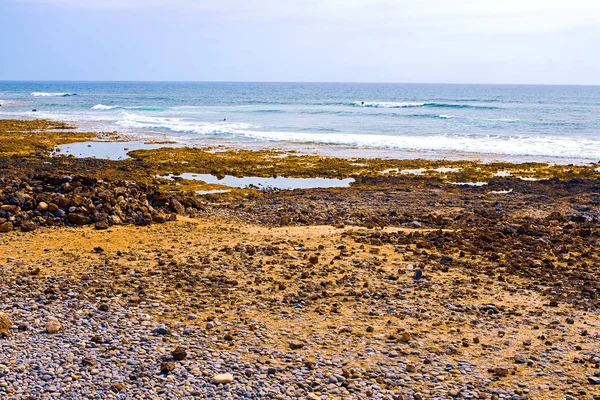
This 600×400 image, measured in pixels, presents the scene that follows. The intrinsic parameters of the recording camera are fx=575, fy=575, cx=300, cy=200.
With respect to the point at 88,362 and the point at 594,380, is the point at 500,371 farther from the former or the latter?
the point at 88,362

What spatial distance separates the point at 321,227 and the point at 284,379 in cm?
844

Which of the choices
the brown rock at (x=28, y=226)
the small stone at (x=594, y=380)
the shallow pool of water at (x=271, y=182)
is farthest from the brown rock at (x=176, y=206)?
the small stone at (x=594, y=380)

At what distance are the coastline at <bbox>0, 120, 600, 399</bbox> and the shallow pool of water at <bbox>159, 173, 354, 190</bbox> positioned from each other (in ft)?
16.4

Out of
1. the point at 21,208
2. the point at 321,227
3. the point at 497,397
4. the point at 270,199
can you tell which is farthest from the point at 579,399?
the point at 270,199

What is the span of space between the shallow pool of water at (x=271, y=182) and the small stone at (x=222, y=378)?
1651 centimetres

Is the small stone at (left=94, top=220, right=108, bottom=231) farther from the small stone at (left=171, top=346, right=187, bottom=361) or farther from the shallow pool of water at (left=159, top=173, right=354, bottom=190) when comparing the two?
the shallow pool of water at (left=159, top=173, right=354, bottom=190)

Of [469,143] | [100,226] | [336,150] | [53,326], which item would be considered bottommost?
[53,326]

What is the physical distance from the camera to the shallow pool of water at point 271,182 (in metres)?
23.9

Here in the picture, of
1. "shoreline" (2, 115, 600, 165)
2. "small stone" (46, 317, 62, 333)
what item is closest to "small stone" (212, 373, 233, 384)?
"small stone" (46, 317, 62, 333)

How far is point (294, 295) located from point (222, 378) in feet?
10.3

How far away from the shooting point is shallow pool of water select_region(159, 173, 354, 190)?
78.5 ft

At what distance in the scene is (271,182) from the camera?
24.9 meters

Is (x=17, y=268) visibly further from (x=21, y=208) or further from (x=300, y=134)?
(x=300, y=134)

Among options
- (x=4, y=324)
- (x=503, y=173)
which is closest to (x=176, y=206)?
(x=4, y=324)
